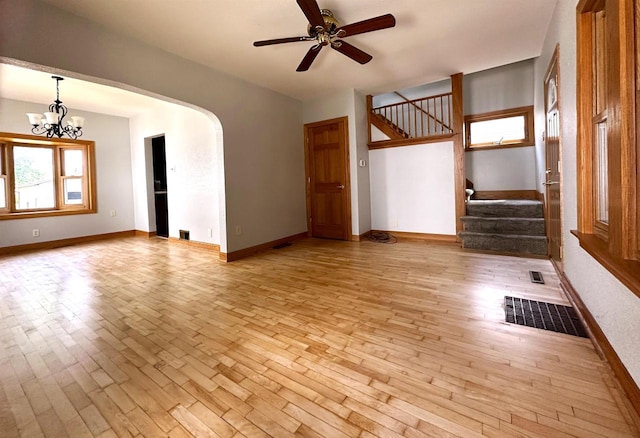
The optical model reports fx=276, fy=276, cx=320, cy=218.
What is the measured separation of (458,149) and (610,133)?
9.68 feet

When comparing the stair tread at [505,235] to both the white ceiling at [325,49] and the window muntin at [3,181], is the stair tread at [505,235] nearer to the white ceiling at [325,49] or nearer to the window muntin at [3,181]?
the white ceiling at [325,49]

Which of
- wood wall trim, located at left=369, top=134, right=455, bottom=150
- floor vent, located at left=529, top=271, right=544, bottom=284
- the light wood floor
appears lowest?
the light wood floor

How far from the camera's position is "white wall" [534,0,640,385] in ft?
3.91

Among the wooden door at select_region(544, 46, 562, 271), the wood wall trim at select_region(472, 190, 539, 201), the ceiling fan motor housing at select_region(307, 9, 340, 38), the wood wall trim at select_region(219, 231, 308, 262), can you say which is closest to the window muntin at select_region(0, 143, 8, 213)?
the wood wall trim at select_region(219, 231, 308, 262)

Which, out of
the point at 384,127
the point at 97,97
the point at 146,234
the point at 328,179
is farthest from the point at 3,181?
the point at 384,127

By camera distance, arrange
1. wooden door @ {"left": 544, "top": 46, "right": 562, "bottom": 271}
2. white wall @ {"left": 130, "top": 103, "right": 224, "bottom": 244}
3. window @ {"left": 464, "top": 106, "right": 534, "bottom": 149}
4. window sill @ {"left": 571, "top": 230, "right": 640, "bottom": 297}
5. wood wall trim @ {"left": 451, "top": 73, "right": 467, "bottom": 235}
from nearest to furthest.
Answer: window sill @ {"left": 571, "top": 230, "right": 640, "bottom": 297} → wooden door @ {"left": 544, "top": 46, "right": 562, "bottom": 271} → wood wall trim @ {"left": 451, "top": 73, "right": 467, "bottom": 235} → white wall @ {"left": 130, "top": 103, "right": 224, "bottom": 244} → window @ {"left": 464, "top": 106, "right": 534, "bottom": 149}

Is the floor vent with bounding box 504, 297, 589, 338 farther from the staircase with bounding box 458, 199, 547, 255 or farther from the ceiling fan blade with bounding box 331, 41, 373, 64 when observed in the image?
the ceiling fan blade with bounding box 331, 41, 373, 64

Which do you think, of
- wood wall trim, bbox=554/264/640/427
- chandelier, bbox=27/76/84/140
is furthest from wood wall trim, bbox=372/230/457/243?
chandelier, bbox=27/76/84/140

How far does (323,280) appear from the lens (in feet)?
9.39

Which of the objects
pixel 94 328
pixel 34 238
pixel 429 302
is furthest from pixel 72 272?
pixel 429 302

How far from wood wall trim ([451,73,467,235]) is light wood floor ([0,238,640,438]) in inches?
57.9

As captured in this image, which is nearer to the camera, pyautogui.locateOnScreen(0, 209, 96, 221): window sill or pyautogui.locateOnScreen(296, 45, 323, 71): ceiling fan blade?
pyautogui.locateOnScreen(296, 45, 323, 71): ceiling fan blade

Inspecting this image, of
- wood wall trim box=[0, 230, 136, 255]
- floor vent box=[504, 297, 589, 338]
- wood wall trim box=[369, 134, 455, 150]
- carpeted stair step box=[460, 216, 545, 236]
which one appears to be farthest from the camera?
wood wall trim box=[0, 230, 136, 255]

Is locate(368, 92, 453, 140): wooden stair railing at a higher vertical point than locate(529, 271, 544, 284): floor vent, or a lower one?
higher
